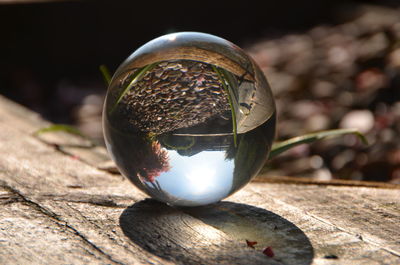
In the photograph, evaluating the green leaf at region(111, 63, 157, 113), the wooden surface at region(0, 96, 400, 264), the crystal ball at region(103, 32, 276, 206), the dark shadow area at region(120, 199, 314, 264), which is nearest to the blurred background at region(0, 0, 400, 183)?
the wooden surface at region(0, 96, 400, 264)

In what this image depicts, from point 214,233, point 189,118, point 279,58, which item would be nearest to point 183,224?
point 214,233

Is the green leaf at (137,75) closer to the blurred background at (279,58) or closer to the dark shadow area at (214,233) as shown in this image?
the dark shadow area at (214,233)

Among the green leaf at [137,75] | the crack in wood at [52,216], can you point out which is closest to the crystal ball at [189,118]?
the green leaf at [137,75]

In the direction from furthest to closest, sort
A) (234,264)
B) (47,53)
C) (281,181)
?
(47,53) → (281,181) → (234,264)

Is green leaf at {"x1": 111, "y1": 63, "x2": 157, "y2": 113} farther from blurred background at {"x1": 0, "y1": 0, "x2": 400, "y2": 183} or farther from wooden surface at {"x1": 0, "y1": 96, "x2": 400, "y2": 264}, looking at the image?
blurred background at {"x1": 0, "y1": 0, "x2": 400, "y2": 183}

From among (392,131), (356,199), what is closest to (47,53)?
(392,131)

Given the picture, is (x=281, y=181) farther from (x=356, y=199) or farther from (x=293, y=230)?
(x=293, y=230)
